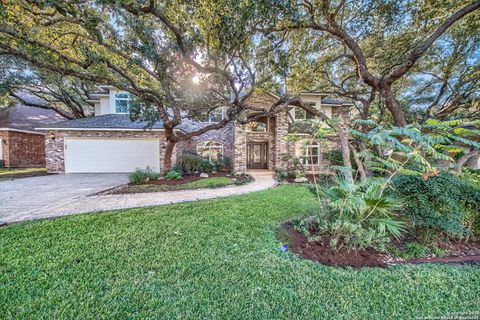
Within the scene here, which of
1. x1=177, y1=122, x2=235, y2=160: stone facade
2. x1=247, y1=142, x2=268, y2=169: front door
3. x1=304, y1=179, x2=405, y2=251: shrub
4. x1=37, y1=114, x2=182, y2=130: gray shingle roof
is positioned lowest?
x1=304, y1=179, x2=405, y2=251: shrub

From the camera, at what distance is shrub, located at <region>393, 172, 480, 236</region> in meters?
3.35

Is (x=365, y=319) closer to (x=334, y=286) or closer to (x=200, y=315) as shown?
(x=334, y=286)

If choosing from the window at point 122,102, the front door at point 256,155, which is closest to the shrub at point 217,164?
the front door at point 256,155

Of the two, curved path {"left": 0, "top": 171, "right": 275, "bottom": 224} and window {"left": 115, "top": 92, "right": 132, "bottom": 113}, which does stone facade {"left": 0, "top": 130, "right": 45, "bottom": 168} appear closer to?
window {"left": 115, "top": 92, "right": 132, "bottom": 113}

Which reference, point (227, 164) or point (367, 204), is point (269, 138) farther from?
point (367, 204)

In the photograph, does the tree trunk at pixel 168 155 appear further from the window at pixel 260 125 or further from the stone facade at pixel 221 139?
the window at pixel 260 125

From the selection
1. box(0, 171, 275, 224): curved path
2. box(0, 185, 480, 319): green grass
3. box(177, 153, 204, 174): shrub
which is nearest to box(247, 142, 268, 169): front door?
box(177, 153, 204, 174): shrub

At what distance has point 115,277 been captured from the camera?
259 centimetres

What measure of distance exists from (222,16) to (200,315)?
671 centimetres

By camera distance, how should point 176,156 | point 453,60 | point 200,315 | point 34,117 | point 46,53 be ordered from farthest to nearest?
point 34,117, point 176,156, point 453,60, point 46,53, point 200,315

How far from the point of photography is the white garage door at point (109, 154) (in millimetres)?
12555

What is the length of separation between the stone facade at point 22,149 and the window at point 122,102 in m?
8.27

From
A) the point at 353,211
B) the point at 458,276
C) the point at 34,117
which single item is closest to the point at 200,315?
the point at 353,211

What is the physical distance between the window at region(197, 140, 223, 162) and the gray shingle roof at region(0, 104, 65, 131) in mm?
13529
